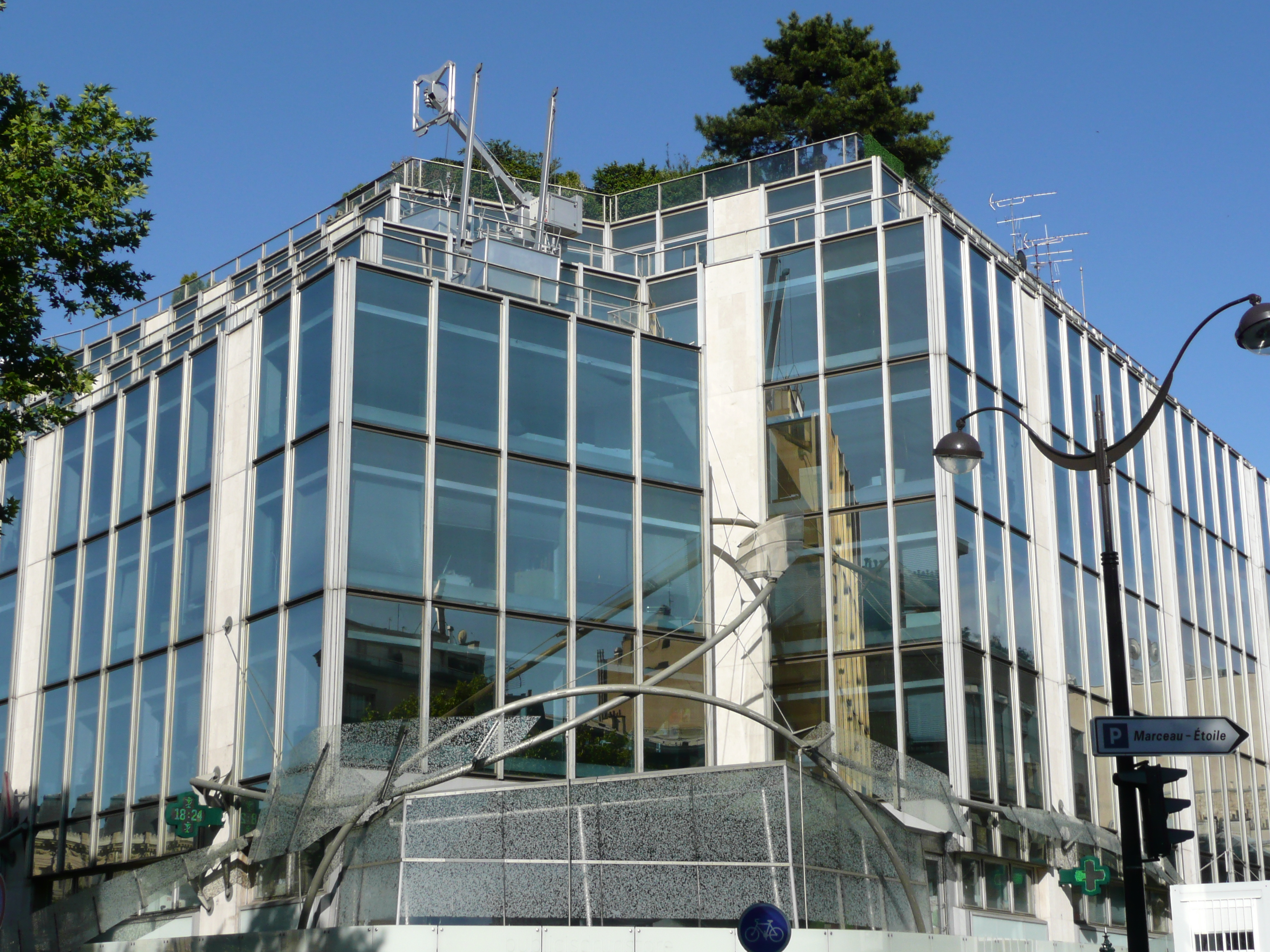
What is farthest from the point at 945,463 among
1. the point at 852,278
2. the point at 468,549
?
the point at 852,278

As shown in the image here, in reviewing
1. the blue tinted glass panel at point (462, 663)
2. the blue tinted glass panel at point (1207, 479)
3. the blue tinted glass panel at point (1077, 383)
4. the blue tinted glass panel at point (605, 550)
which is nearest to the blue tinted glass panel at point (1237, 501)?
the blue tinted glass panel at point (1207, 479)

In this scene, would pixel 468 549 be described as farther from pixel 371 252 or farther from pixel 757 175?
pixel 757 175

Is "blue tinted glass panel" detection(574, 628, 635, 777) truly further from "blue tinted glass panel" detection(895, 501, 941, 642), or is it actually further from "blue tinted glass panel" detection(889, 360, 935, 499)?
"blue tinted glass panel" detection(889, 360, 935, 499)

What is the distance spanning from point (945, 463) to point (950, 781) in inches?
452

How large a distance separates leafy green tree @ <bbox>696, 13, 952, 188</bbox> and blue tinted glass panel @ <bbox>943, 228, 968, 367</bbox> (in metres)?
31.1

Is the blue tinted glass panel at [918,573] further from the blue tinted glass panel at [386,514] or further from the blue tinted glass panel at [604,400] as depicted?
the blue tinted glass panel at [386,514]

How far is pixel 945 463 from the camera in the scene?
1683 centimetres

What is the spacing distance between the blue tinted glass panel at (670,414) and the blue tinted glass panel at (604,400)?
1.23 ft

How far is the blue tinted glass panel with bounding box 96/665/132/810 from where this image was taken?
94.1 feet

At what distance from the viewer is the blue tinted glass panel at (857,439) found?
29172 mm

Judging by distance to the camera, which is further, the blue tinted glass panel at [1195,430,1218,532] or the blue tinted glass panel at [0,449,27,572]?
the blue tinted glass panel at [1195,430,1218,532]

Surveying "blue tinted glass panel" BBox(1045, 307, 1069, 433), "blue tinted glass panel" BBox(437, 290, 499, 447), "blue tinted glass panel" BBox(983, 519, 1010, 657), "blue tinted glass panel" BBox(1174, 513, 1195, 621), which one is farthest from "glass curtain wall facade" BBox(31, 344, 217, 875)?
"blue tinted glass panel" BBox(1174, 513, 1195, 621)

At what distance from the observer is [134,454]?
3097cm

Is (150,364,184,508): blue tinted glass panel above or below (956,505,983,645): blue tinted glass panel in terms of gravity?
above
